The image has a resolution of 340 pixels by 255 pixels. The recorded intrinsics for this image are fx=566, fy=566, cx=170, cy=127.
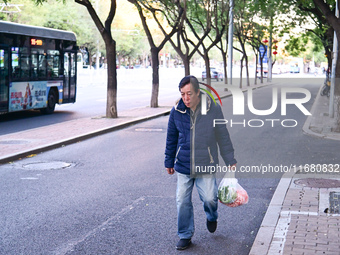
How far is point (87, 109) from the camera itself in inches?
923

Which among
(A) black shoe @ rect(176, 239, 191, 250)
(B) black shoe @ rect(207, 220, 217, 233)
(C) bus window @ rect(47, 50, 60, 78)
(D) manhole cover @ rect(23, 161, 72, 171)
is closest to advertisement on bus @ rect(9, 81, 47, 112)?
(C) bus window @ rect(47, 50, 60, 78)

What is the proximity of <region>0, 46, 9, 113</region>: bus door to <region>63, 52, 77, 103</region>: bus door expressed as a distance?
4.31 meters

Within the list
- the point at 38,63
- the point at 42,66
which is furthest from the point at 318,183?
the point at 42,66

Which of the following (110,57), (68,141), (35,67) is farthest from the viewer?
(35,67)

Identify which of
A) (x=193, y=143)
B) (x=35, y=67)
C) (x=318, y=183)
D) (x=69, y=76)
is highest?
(x=35, y=67)

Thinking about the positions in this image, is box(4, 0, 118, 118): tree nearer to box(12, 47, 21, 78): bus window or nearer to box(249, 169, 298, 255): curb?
box(12, 47, 21, 78): bus window

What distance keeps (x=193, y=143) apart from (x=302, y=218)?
1.88 meters

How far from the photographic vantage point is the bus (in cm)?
1836

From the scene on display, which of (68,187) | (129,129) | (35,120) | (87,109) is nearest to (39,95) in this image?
(35,120)

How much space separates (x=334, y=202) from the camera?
732cm

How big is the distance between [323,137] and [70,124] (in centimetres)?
737

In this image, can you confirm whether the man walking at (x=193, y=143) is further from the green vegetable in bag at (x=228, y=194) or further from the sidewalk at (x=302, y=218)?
the sidewalk at (x=302, y=218)

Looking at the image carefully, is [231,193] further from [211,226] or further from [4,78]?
[4,78]

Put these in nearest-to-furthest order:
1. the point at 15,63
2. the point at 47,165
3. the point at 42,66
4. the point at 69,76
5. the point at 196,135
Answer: the point at 196,135 < the point at 47,165 < the point at 15,63 < the point at 42,66 < the point at 69,76
